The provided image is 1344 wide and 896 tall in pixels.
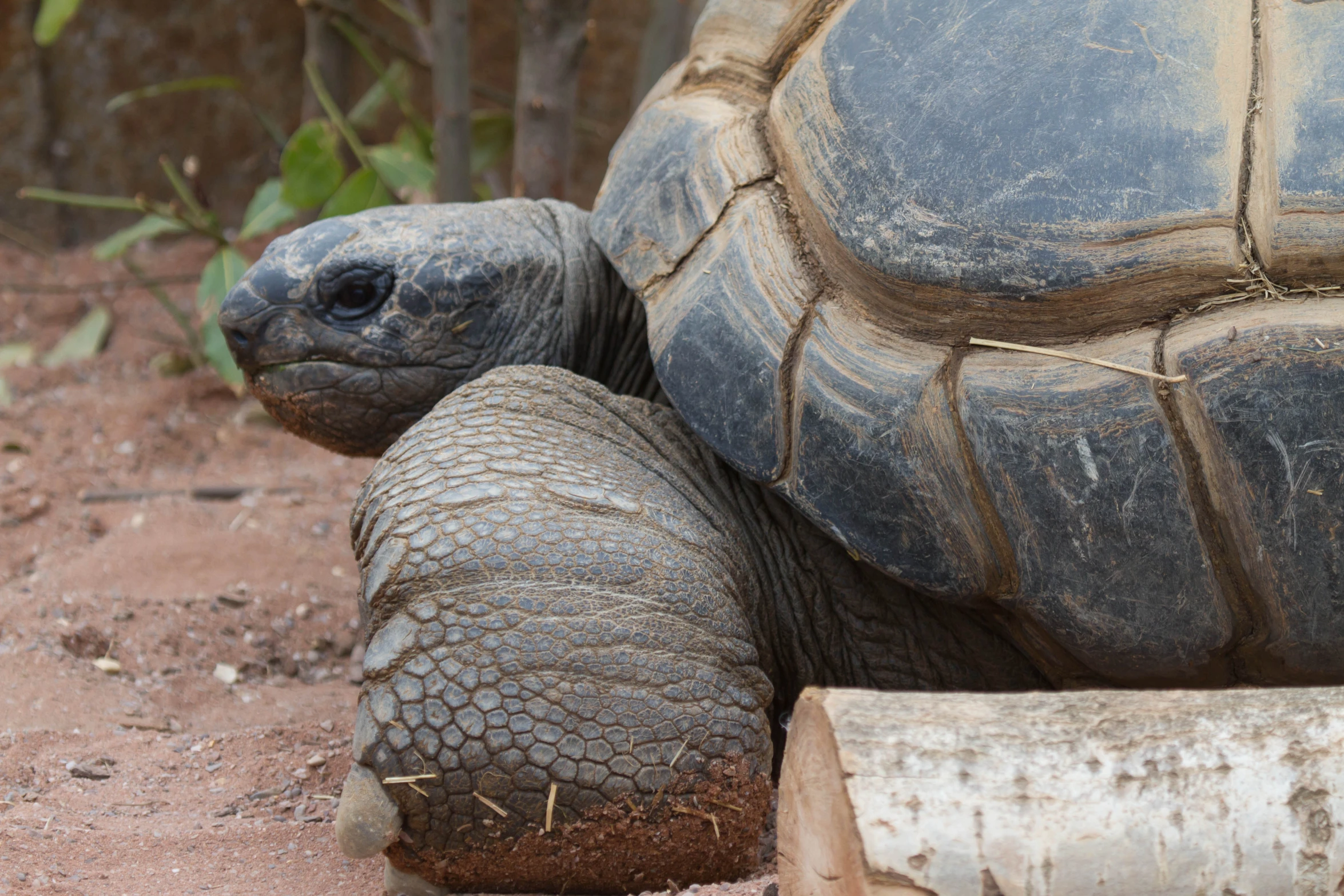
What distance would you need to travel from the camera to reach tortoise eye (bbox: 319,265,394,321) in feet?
7.89

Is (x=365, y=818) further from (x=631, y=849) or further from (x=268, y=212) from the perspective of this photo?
(x=268, y=212)

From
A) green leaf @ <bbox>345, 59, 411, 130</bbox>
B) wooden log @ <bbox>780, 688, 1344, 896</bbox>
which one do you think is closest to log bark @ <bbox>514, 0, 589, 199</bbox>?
green leaf @ <bbox>345, 59, 411, 130</bbox>

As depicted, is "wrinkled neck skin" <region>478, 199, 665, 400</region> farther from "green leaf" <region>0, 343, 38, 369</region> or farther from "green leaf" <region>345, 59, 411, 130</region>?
"green leaf" <region>0, 343, 38, 369</region>

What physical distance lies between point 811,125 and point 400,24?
4306 millimetres

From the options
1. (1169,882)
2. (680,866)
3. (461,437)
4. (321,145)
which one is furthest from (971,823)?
(321,145)

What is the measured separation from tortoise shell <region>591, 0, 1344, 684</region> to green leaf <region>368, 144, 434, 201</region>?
2.64m

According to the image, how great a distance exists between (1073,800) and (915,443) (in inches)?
26.0

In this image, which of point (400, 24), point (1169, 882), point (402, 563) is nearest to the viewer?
point (1169, 882)

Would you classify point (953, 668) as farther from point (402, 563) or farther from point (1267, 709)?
point (402, 563)

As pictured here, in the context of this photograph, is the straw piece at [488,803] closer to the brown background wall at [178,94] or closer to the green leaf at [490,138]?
the green leaf at [490,138]

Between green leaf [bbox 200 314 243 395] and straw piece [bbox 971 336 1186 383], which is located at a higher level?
green leaf [bbox 200 314 243 395]

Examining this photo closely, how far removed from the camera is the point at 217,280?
13.7 feet

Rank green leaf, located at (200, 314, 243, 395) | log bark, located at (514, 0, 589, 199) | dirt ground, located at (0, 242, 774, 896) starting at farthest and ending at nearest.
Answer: green leaf, located at (200, 314, 243, 395), log bark, located at (514, 0, 589, 199), dirt ground, located at (0, 242, 774, 896)

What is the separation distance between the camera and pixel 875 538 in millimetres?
1886
